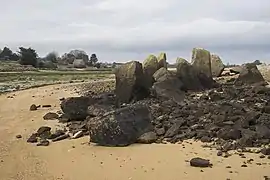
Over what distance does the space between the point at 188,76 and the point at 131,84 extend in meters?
3.97

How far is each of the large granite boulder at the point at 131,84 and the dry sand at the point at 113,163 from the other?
22.5 feet

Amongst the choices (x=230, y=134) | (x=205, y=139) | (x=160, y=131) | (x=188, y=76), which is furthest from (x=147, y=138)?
(x=188, y=76)

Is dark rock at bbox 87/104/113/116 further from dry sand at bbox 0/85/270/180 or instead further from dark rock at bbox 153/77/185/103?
dark rock at bbox 153/77/185/103

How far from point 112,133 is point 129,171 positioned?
9.96 feet

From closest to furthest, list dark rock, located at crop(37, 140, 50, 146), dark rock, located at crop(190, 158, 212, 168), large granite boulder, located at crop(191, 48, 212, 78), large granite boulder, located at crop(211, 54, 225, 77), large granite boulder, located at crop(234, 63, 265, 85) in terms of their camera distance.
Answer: dark rock, located at crop(190, 158, 212, 168) → dark rock, located at crop(37, 140, 50, 146) → large granite boulder, located at crop(234, 63, 265, 85) → large granite boulder, located at crop(191, 48, 212, 78) → large granite boulder, located at crop(211, 54, 225, 77)

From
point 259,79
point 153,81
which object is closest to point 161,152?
point 153,81

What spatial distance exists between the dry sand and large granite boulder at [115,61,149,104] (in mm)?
6863

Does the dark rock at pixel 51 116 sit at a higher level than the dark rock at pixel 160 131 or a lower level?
lower

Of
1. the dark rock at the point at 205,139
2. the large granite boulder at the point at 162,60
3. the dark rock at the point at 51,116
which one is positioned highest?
the large granite boulder at the point at 162,60

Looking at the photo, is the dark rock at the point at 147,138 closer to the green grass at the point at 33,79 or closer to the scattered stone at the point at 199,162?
the scattered stone at the point at 199,162

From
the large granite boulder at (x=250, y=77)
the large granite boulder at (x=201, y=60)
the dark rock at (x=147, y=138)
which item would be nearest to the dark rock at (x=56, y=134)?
the dark rock at (x=147, y=138)

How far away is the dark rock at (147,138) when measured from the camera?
13836 mm

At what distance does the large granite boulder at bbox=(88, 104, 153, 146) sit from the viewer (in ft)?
45.5

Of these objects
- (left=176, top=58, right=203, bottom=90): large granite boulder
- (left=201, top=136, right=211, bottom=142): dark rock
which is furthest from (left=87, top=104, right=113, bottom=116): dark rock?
(left=176, top=58, right=203, bottom=90): large granite boulder
